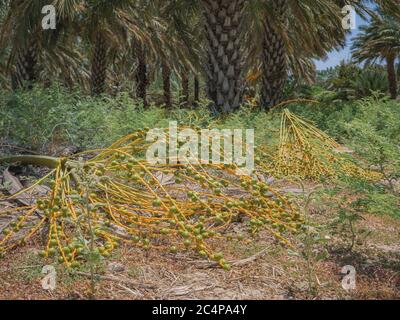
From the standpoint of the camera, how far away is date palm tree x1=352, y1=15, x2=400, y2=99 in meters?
24.5

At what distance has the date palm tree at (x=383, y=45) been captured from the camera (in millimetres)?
24500

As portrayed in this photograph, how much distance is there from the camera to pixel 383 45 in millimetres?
25719

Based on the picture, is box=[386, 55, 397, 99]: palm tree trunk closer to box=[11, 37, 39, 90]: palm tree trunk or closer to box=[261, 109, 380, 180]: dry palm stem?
Answer: box=[11, 37, 39, 90]: palm tree trunk

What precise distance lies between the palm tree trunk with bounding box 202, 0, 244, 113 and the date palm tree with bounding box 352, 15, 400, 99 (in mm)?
16461

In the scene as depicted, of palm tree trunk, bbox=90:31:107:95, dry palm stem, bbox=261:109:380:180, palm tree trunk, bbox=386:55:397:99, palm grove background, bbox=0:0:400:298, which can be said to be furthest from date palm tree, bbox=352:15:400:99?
dry palm stem, bbox=261:109:380:180

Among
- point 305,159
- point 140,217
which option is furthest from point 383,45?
point 140,217

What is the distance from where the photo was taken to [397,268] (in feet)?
9.59

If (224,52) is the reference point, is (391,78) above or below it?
above

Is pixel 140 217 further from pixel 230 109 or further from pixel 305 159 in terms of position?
pixel 230 109

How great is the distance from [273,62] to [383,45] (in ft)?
60.2

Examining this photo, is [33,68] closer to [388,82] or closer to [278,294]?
[278,294]

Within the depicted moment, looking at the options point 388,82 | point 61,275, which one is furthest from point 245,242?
point 388,82

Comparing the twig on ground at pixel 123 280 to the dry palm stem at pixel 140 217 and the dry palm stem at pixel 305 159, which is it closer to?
the dry palm stem at pixel 140 217

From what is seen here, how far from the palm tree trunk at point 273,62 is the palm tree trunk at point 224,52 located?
1568 mm
